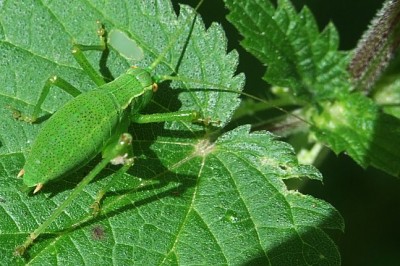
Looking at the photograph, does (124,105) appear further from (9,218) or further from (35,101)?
(9,218)

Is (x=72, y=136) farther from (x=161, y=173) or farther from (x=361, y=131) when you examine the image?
(x=361, y=131)

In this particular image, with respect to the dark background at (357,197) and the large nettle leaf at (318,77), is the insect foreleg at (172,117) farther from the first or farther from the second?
the dark background at (357,197)

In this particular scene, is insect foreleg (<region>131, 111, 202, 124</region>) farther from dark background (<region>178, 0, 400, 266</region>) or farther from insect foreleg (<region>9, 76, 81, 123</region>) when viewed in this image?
dark background (<region>178, 0, 400, 266</region>)

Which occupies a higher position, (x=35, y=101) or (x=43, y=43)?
(x=43, y=43)

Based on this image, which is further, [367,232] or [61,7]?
[367,232]

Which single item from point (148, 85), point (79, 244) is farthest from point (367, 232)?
point (79, 244)

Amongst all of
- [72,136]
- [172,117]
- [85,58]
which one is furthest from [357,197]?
[72,136]

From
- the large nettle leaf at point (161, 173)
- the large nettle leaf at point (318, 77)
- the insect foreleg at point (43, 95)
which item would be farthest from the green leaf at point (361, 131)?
the insect foreleg at point (43, 95)
